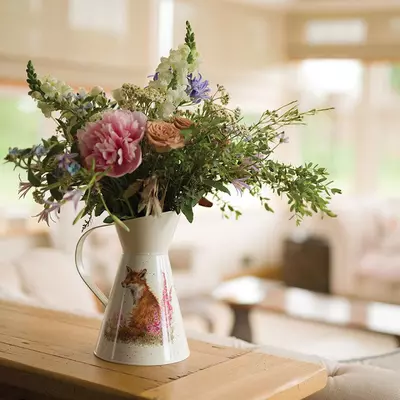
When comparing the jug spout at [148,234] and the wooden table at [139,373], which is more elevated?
the jug spout at [148,234]

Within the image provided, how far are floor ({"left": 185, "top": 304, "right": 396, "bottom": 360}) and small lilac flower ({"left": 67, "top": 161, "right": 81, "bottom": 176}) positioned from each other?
3.65 meters

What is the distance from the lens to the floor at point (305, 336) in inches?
206

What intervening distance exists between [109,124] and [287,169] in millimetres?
433

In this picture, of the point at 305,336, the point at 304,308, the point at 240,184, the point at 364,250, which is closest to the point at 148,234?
the point at 240,184

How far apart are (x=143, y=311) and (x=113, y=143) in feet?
1.21

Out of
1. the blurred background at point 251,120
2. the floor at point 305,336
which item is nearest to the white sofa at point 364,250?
the blurred background at point 251,120

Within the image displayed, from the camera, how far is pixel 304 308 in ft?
15.3

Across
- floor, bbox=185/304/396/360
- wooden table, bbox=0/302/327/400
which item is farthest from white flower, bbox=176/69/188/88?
floor, bbox=185/304/396/360

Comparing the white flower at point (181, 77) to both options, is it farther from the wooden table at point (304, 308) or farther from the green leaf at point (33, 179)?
the wooden table at point (304, 308)

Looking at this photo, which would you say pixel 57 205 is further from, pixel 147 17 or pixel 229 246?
pixel 229 246

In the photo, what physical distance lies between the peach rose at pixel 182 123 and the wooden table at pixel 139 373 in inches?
19.8

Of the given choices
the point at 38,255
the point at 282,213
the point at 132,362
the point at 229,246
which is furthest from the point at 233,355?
the point at 282,213

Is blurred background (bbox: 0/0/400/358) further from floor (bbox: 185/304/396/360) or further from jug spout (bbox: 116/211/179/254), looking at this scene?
jug spout (bbox: 116/211/179/254)

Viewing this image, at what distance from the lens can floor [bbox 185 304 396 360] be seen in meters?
5.23
